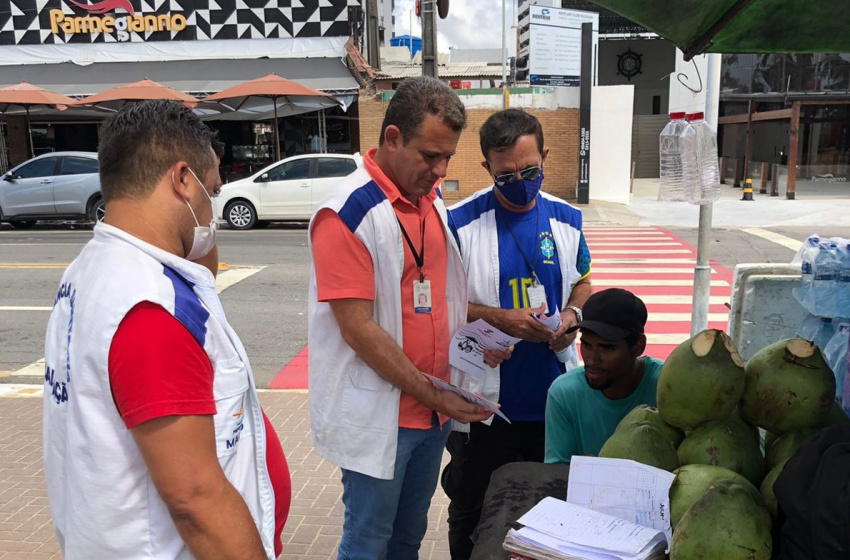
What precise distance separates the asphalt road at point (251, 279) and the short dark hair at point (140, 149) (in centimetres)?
490

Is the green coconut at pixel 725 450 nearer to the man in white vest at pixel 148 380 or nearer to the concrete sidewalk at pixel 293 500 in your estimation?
the man in white vest at pixel 148 380

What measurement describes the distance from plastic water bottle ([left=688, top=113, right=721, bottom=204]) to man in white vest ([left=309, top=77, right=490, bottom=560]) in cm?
300

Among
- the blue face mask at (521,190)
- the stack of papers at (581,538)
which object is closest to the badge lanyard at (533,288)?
the blue face mask at (521,190)

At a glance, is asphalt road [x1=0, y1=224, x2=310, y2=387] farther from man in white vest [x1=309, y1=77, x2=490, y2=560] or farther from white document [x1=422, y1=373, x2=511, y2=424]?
white document [x1=422, y1=373, x2=511, y2=424]


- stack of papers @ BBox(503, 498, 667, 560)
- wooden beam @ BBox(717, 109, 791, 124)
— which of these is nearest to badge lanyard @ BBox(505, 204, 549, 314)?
stack of papers @ BBox(503, 498, 667, 560)

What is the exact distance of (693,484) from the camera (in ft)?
5.21

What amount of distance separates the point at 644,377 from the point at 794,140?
933 inches

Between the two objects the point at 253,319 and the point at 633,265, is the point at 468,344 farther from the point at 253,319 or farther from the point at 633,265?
the point at 633,265

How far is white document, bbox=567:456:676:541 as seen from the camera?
1.61 meters

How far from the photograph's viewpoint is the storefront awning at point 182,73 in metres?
21.7

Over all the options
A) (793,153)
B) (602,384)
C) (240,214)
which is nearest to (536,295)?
(602,384)

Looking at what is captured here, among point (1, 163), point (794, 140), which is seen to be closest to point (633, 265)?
point (794, 140)

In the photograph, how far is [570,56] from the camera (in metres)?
31.6

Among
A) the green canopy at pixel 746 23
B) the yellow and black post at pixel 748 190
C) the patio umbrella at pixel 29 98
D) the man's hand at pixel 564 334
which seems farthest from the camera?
the yellow and black post at pixel 748 190
